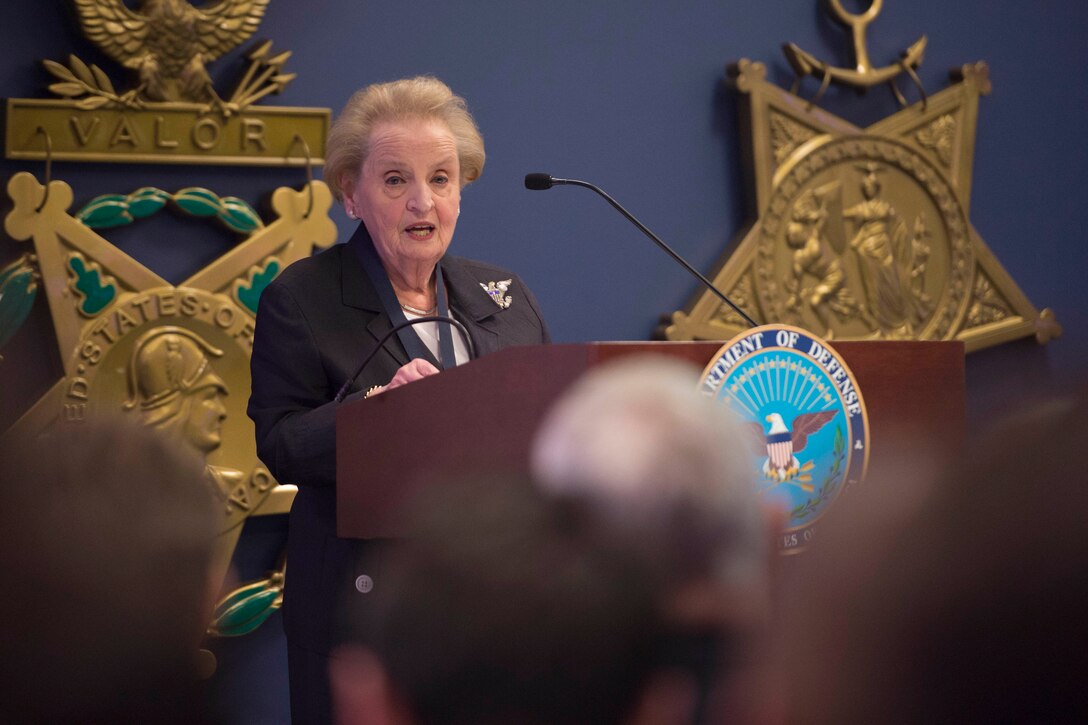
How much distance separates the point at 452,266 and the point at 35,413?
3.07 ft

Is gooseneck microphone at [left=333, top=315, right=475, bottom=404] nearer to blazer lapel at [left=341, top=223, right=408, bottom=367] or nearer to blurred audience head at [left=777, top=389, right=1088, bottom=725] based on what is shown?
blazer lapel at [left=341, top=223, right=408, bottom=367]

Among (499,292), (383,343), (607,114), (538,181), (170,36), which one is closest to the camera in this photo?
(383,343)

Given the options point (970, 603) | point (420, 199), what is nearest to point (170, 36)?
point (420, 199)

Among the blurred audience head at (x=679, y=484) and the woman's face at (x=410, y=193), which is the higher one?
the woman's face at (x=410, y=193)

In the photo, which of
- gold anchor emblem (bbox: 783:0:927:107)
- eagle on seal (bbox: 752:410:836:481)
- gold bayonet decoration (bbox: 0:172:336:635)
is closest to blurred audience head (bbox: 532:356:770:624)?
eagle on seal (bbox: 752:410:836:481)

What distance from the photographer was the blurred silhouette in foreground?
708mm

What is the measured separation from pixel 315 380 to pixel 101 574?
1.04 metres

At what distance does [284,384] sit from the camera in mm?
1683

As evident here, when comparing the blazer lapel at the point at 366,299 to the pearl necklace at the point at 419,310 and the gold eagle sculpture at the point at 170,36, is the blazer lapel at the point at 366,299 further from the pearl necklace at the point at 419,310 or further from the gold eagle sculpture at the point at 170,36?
the gold eagle sculpture at the point at 170,36

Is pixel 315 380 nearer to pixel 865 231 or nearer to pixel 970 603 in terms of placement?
pixel 970 603

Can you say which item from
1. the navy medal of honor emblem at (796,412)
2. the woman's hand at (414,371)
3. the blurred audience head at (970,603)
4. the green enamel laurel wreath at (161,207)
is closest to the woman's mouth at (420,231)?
the woman's hand at (414,371)

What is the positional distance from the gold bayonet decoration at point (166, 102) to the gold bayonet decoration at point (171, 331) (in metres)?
0.09

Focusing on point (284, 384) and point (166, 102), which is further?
point (166, 102)

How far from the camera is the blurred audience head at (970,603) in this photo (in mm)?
659
